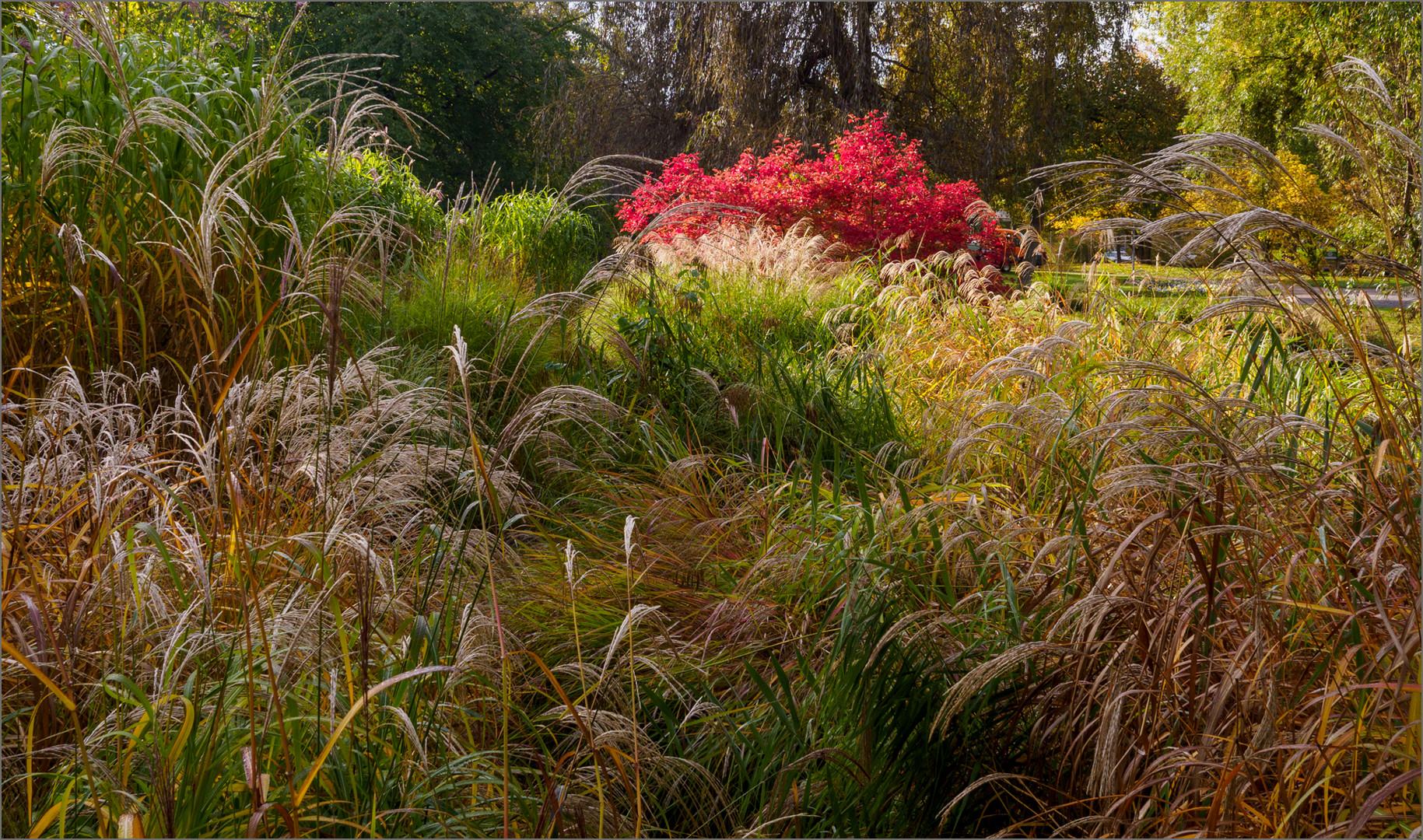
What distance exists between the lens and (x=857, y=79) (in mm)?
14359

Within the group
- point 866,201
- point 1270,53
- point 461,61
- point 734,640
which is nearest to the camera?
point 734,640

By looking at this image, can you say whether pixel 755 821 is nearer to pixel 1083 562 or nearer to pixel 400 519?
pixel 1083 562

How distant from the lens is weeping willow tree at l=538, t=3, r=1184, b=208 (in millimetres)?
14242

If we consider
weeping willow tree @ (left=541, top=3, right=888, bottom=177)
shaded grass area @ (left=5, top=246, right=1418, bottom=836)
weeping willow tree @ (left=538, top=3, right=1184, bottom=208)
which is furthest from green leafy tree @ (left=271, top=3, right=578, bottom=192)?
shaded grass area @ (left=5, top=246, right=1418, bottom=836)

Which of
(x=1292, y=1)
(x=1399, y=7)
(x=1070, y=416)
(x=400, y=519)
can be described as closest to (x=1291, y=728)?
(x=1070, y=416)

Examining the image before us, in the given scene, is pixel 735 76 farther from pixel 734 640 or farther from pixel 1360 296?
pixel 734 640

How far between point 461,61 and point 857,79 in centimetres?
821

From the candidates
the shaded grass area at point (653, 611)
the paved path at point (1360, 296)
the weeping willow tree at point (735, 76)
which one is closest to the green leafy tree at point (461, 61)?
the weeping willow tree at point (735, 76)

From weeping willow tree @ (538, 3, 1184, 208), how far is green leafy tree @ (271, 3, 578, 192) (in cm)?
222

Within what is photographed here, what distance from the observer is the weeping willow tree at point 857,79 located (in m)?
14.2

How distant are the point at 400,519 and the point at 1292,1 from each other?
12.9 metres

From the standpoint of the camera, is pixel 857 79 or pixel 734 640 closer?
pixel 734 640

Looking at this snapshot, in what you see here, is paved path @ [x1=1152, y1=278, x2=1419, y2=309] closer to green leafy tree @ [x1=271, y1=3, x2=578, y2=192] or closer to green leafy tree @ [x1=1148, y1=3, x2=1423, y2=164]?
green leafy tree @ [x1=1148, y1=3, x2=1423, y2=164]

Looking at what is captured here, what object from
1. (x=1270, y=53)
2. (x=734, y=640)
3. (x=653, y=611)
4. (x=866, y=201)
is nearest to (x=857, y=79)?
(x=1270, y=53)
